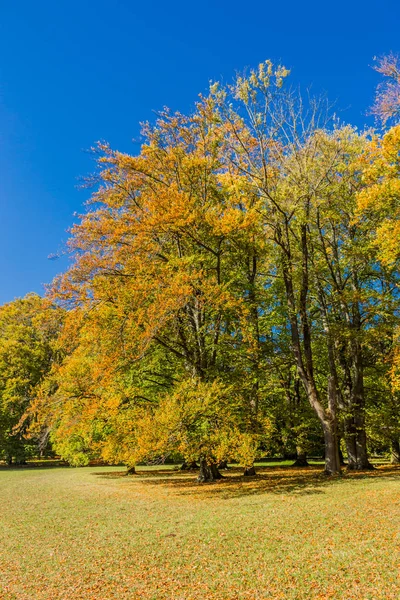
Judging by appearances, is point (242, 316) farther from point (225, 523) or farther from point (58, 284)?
point (225, 523)

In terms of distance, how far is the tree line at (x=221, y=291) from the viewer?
579 inches

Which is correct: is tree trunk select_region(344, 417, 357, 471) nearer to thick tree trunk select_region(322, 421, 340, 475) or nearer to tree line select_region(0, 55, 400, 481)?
tree line select_region(0, 55, 400, 481)

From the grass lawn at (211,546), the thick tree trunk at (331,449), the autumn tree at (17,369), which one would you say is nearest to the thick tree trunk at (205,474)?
the grass lawn at (211,546)

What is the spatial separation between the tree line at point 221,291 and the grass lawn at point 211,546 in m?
2.67

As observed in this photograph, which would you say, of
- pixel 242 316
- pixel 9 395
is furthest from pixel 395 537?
pixel 9 395

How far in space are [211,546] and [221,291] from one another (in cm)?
932

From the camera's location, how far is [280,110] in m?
17.0

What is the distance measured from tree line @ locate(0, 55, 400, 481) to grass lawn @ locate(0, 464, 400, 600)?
8.75ft

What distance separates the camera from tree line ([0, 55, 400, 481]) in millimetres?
14695

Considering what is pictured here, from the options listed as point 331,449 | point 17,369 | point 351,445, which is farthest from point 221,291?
point 17,369

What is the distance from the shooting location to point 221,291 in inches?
608

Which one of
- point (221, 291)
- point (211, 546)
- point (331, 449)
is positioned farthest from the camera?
point (331, 449)

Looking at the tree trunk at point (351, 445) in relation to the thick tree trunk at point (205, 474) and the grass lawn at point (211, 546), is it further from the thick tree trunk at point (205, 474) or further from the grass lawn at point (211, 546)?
the thick tree trunk at point (205, 474)

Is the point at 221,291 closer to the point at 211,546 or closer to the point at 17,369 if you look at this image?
the point at 211,546
